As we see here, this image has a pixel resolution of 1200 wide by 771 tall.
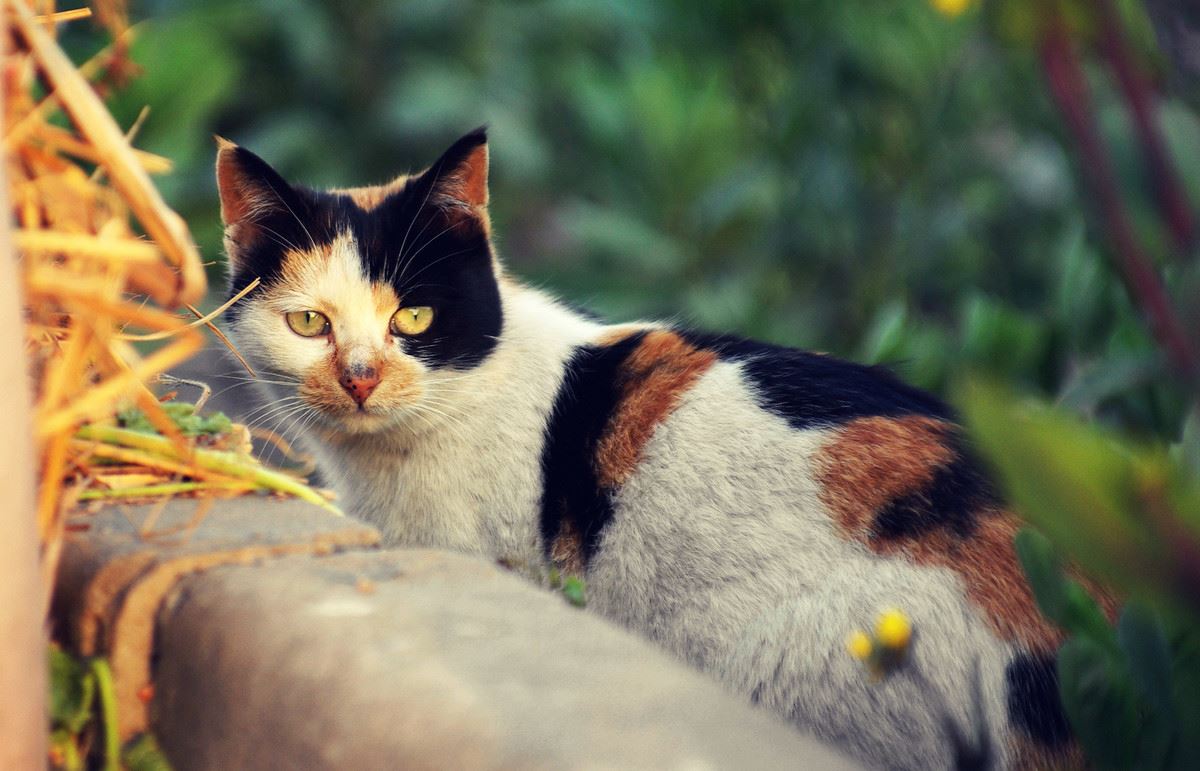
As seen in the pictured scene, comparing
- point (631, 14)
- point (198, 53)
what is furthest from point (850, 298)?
point (198, 53)

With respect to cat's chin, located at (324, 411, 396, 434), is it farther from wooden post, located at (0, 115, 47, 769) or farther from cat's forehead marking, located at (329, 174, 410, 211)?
wooden post, located at (0, 115, 47, 769)

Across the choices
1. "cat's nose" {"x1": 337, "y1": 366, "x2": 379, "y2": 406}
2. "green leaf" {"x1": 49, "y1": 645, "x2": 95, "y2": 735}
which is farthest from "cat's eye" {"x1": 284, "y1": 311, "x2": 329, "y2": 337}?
"green leaf" {"x1": 49, "y1": 645, "x2": 95, "y2": 735}

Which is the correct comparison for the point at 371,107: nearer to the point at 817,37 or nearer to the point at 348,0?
the point at 348,0

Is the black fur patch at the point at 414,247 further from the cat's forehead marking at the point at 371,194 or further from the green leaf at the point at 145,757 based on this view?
the green leaf at the point at 145,757

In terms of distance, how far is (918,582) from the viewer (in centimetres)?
138

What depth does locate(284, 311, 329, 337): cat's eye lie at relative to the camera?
1772 mm

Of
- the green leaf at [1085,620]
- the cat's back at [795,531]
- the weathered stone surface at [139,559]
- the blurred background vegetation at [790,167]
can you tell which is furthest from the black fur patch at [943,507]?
the blurred background vegetation at [790,167]

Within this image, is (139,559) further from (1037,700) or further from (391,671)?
(1037,700)

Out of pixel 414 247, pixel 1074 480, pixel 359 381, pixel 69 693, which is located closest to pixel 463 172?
pixel 414 247

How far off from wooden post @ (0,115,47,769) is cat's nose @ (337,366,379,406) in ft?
2.80

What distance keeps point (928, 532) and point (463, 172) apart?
0.91 metres

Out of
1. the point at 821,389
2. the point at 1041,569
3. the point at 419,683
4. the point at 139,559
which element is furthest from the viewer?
the point at 821,389

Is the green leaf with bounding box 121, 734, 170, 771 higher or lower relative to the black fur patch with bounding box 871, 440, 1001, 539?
lower

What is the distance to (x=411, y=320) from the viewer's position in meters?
1.80
